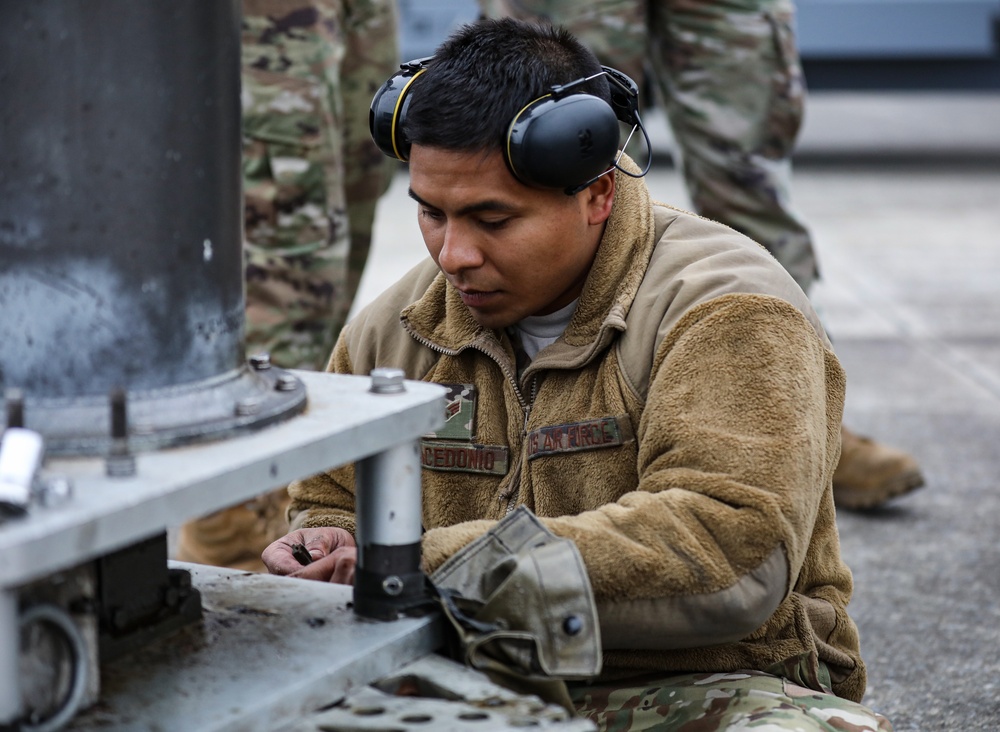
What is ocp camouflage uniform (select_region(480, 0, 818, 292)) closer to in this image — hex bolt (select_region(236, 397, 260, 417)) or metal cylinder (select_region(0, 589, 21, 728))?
hex bolt (select_region(236, 397, 260, 417))

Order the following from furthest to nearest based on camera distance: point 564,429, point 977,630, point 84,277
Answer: point 977,630, point 564,429, point 84,277

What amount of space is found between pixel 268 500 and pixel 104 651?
1.78m

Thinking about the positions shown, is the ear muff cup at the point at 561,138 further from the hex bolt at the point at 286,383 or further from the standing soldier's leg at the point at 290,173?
the standing soldier's leg at the point at 290,173

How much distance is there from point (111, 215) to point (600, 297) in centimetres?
78

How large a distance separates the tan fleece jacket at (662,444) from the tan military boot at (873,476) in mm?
1935

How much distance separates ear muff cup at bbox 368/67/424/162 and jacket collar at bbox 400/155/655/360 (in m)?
0.21

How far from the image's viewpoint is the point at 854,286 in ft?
22.6

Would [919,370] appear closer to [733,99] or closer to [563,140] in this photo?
[733,99]

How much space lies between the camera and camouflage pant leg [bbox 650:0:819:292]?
377 centimetres

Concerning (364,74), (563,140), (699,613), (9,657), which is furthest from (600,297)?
(364,74)

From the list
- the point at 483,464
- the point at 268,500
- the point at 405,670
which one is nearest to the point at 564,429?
the point at 483,464

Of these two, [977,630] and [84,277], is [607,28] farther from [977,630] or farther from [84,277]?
[84,277]

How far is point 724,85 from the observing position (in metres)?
3.79

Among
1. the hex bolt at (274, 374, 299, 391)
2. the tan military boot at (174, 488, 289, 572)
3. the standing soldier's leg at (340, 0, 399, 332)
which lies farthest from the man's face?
the standing soldier's leg at (340, 0, 399, 332)
